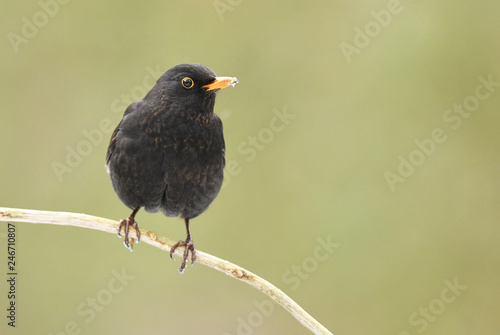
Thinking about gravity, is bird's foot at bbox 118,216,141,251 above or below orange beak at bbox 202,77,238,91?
below

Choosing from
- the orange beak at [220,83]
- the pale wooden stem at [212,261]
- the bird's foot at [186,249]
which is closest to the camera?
the pale wooden stem at [212,261]

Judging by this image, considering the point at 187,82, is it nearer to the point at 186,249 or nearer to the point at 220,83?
the point at 220,83

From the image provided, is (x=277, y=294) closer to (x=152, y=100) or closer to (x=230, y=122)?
(x=152, y=100)

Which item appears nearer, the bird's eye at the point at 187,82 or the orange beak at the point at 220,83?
the orange beak at the point at 220,83

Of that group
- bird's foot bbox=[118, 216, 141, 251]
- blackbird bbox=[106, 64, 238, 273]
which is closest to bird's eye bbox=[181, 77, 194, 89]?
blackbird bbox=[106, 64, 238, 273]

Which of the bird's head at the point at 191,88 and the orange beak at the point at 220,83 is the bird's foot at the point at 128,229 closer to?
the bird's head at the point at 191,88

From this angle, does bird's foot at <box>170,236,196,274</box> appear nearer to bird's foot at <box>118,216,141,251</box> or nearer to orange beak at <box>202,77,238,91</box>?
bird's foot at <box>118,216,141,251</box>

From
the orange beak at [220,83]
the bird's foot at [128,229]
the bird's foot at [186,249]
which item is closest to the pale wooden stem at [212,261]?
the bird's foot at [128,229]

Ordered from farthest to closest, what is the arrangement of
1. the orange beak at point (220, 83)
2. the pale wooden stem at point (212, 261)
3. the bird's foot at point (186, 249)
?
the bird's foot at point (186, 249) → the orange beak at point (220, 83) → the pale wooden stem at point (212, 261)
